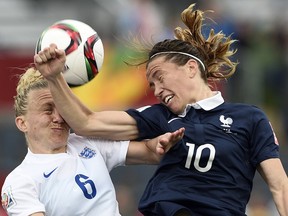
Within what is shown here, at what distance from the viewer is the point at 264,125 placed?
5.97 m

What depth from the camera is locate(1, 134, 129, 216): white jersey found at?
18.9ft

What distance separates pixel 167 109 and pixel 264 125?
0.61 meters

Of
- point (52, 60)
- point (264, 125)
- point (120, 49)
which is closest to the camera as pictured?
point (52, 60)

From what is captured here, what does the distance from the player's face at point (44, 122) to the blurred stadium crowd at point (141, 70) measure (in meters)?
3.94

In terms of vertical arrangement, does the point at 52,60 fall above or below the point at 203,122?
above

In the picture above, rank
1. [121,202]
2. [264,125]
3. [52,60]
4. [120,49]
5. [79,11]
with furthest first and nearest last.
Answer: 1. [79,11]
2. [120,49]
3. [121,202]
4. [264,125]
5. [52,60]

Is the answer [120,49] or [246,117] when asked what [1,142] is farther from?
[246,117]

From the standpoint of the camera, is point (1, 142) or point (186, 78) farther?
point (1, 142)

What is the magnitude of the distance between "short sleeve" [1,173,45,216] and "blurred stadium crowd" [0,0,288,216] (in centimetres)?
420

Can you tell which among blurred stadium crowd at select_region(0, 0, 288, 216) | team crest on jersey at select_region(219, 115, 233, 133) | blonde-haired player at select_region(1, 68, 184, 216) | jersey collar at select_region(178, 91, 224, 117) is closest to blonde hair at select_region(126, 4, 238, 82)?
jersey collar at select_region(178, 91, 224, 117)

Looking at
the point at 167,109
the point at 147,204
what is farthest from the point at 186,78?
the point at 147,204

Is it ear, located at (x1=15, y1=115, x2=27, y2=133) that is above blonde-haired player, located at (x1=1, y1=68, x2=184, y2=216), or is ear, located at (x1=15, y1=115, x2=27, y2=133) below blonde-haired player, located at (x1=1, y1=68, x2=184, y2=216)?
above

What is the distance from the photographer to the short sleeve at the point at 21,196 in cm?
571

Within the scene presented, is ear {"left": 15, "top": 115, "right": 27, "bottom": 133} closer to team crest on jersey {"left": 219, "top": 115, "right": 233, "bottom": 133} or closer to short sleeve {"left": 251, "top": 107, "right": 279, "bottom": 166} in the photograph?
team crest on jersey {"left": 219, "top": 115, "right": 233, "bottom": 133}
